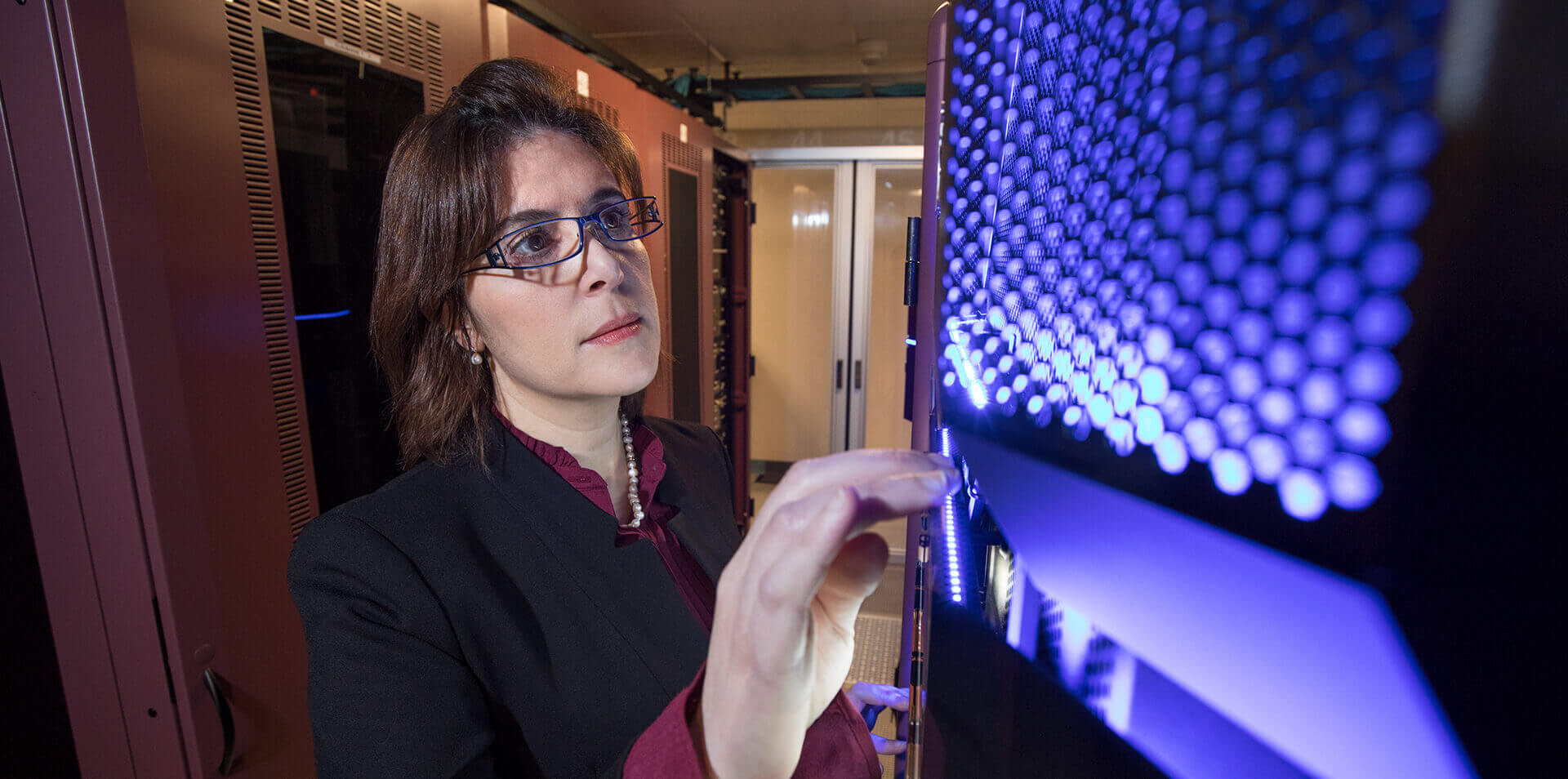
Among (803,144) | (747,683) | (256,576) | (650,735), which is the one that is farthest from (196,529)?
(803,144)

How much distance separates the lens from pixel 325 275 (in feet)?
4.17

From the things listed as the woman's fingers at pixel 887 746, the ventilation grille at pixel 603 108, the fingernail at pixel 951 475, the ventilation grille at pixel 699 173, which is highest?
the ventilation grille at pixel 603 108

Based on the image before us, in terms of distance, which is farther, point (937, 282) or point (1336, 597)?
point (937, 282)

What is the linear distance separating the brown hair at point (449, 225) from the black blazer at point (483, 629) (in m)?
0.13

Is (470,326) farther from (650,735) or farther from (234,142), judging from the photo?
(650,735)

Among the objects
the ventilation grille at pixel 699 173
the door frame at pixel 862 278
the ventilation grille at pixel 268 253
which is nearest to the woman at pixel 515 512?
the ventilation grille at pixel 268 253

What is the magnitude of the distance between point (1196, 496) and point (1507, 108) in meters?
0.13

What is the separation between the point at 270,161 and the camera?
113 centimetres

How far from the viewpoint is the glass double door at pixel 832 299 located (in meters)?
4.13

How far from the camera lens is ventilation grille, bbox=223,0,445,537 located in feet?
3.55

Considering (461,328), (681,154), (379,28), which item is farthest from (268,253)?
(681,154)

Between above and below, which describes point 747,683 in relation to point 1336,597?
below

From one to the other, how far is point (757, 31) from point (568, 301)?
3.18 m

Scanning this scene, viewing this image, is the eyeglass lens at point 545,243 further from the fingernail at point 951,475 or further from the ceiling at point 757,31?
the ceiling at point 757,31
